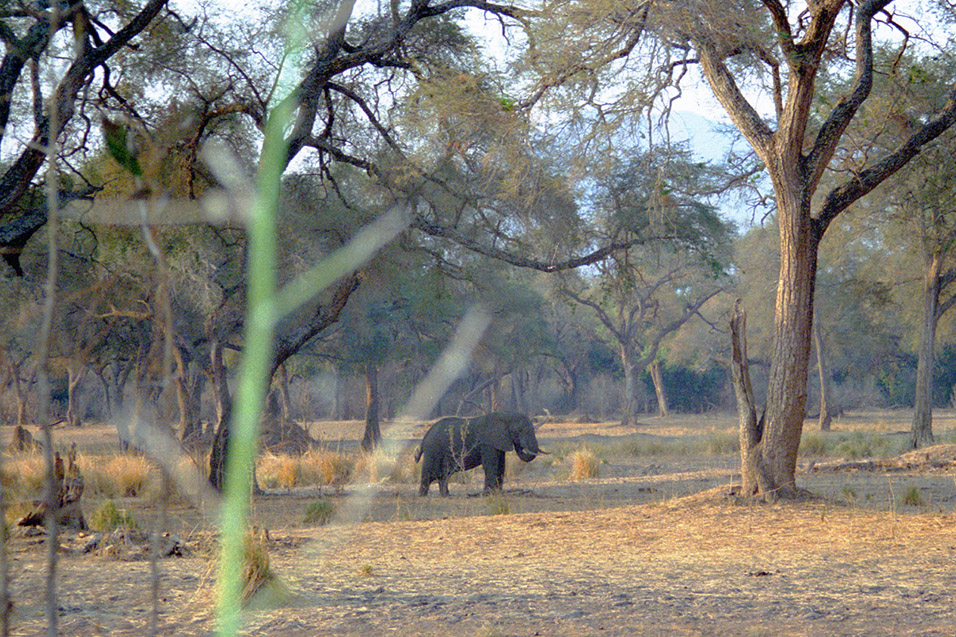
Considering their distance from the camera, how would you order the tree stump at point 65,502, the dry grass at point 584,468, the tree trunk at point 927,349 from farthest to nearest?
1. the tree trunk at point 927,349
2. the dry grass at point 584,468
3. the tree stump at point 65,502

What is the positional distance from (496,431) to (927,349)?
10.2 m

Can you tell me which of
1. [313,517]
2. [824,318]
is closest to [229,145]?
[313,517]

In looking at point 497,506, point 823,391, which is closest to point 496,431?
point 497,506

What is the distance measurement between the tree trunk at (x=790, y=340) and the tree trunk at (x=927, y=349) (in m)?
10.5

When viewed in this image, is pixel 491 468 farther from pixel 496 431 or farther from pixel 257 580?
pixel 257 580

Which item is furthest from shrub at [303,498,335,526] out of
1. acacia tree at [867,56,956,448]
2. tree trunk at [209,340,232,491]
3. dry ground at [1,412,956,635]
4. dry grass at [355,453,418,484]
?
acacia tree at [867,56,956,448]

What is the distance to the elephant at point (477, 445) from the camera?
43.7 ft

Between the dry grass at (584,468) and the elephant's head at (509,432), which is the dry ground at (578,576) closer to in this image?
the elephant's head at (509,432)

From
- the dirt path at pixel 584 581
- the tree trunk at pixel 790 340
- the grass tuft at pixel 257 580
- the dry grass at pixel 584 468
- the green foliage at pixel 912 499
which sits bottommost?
the dry grass at pixel 584 468

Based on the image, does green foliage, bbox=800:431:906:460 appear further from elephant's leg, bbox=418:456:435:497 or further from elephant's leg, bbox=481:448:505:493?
elephant's leg, bbox=418:456:435:497

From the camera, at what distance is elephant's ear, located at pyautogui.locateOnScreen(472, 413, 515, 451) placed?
13297 millimetres

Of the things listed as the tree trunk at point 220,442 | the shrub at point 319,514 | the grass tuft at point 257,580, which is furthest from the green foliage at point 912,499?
the tree trunk at point 220,442

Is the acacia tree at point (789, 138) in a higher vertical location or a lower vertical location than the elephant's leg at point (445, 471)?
higher

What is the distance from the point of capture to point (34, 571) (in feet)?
18.7
